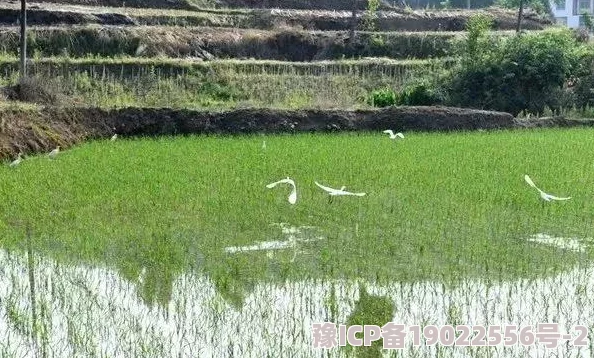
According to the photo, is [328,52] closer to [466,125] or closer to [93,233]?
[466,125]

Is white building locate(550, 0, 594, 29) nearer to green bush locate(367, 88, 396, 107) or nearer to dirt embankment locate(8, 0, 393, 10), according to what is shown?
dirt embankment locate(8, 0, 393, 10)

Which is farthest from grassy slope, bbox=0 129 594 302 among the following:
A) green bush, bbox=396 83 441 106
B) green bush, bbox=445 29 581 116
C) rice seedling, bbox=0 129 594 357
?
green bush, bbox=396 83 441 106

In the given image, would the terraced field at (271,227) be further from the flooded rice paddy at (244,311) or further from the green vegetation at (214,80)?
the green vegetation at (214,80)

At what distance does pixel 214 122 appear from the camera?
11516 mm

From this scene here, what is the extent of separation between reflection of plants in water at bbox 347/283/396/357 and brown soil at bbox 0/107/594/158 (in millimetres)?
6199

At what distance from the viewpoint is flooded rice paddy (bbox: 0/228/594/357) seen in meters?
3.48

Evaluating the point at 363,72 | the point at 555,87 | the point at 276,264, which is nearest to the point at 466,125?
the point at 555,87

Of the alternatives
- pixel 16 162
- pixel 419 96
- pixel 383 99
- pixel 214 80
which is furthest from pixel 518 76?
pixel 16 162

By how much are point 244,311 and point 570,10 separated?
45.4m

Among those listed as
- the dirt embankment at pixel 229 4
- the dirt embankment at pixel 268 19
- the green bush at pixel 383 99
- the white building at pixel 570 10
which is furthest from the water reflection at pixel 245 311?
the white building at pixel 570 10

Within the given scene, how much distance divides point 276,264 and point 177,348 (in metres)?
1.35

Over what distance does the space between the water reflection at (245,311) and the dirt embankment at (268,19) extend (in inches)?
636

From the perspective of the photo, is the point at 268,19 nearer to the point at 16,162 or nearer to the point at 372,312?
the point at 16,162

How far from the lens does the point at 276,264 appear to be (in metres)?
4.78
